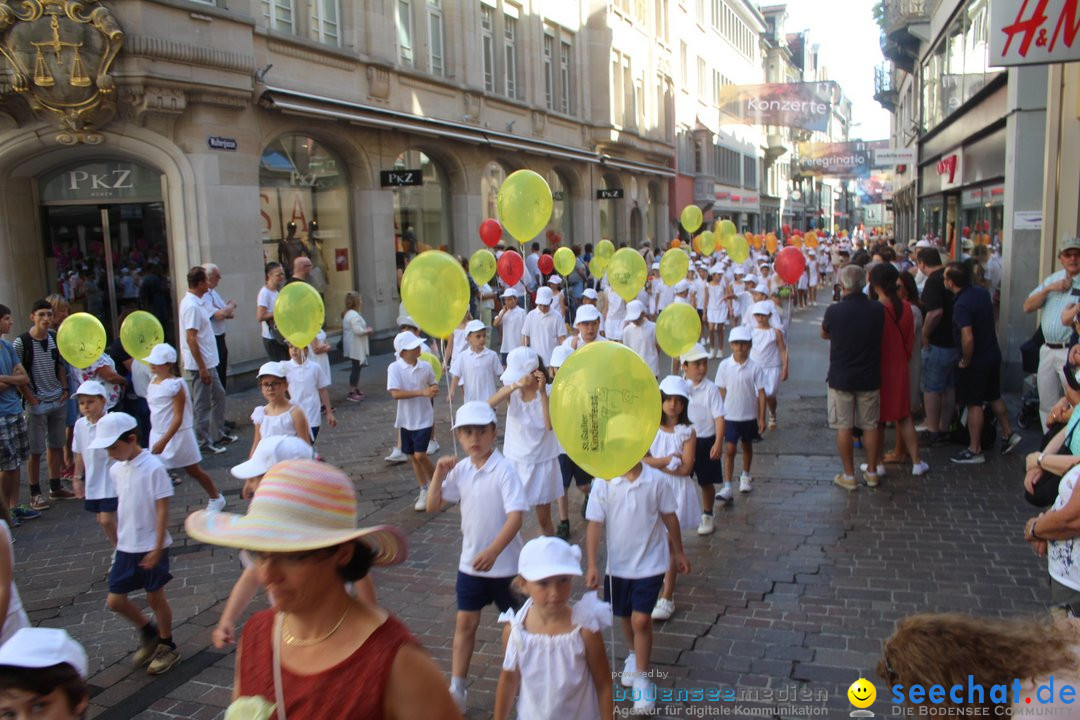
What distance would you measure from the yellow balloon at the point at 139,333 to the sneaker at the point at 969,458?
7.89 metres

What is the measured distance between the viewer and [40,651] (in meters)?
2.37

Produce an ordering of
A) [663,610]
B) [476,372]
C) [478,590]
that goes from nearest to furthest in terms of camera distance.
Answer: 1. [478,590]
2. [663,610]
3. [476,372]

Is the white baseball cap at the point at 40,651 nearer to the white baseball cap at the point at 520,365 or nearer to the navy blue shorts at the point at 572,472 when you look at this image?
the white baseball cap at the point at 520,365

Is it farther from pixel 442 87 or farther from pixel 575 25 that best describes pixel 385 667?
pixel 575 25

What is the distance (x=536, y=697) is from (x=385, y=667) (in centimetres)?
166

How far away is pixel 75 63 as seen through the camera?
12055 millimetres

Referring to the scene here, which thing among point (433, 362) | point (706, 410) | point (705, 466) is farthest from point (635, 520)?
point (433, 362)

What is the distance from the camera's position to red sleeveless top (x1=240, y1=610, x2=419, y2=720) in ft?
6.29

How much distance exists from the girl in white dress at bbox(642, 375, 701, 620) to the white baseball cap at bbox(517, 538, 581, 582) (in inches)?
73.4

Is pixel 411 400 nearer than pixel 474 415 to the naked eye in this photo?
No

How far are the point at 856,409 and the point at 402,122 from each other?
41.0 ft

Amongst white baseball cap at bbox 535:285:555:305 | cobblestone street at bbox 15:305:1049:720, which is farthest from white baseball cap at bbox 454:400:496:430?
white baseball cap at bbox 535:285:555:305

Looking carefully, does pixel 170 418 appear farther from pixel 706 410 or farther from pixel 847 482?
pixel 847 482

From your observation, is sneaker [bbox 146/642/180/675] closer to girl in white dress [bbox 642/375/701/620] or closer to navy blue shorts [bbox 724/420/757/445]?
girl in white dress [bbox 642/375/701/620]
